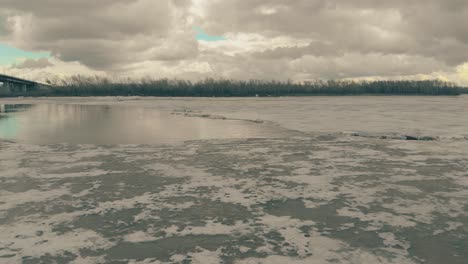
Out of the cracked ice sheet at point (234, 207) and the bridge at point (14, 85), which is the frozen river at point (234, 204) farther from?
the bridge at point (14, 85)

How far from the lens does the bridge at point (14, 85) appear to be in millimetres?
97062

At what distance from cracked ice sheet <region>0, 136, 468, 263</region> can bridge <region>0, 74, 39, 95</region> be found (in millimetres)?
102905

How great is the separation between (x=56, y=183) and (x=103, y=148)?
159 inches

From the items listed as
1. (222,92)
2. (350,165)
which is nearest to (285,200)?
(350,165)

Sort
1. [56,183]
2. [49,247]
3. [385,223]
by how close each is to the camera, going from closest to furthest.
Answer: [49,247] → [385,223] → [56,183]

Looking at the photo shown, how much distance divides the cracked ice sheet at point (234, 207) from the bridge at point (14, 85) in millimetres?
102905

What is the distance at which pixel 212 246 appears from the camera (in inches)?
162

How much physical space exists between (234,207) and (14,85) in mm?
124020

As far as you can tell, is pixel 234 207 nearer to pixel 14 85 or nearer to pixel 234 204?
pixel 234 204

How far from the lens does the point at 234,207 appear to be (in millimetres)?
5527

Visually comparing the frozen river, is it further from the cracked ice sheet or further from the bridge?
the bridge

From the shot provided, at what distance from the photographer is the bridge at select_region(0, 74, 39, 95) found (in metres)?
97.1

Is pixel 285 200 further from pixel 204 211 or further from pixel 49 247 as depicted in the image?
pixel 49 247

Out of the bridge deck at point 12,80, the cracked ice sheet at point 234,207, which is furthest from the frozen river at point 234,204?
the bridge deck at point 12,80
